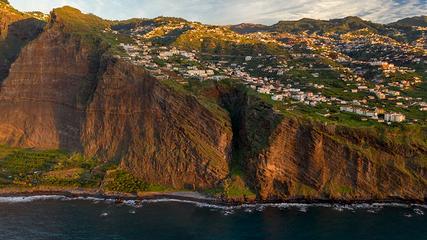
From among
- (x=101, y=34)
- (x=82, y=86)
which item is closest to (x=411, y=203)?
(x=82, y=86)

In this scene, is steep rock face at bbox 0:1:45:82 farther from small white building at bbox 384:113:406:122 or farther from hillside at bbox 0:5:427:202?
small white building at bbox 384:113:406:122

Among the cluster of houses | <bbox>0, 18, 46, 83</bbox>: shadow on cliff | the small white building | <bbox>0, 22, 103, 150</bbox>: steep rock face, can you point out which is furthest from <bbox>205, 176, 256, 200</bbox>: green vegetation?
<bbox>0, 18, 46, 83</bbox>: shadow on cliff

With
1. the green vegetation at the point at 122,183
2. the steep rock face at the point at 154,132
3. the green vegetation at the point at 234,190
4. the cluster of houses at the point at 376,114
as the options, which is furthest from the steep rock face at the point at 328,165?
the green vegetation at the point at 122,183

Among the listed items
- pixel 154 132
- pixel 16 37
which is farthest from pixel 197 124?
pixel 16 37

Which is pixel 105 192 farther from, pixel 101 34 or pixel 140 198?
pixel 101 34

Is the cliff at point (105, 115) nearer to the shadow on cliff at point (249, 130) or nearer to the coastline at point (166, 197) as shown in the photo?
the shadow on cliff at point (249, 130)
